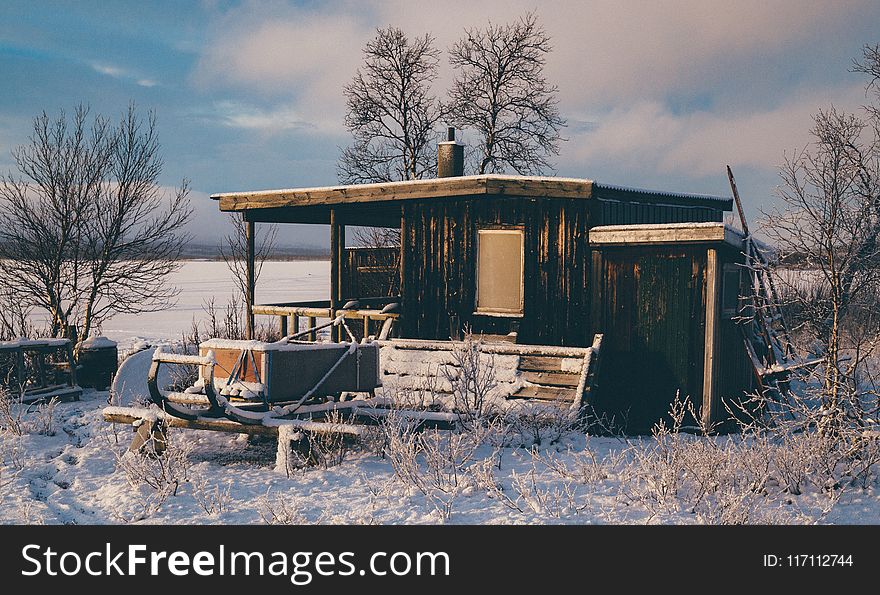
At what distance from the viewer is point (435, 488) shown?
6.71 meters

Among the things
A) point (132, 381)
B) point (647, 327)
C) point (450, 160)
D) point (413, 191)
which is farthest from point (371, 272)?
point (647, 327)

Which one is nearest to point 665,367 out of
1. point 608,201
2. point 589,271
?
point 589,271

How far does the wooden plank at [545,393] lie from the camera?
9.98 metres

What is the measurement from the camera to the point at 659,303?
34.1 ft

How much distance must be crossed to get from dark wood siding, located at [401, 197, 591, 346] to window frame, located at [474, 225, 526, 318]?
5cm

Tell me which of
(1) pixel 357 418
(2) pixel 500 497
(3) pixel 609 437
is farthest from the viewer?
(3) pixel 609 437

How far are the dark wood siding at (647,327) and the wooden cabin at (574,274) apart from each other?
1cm

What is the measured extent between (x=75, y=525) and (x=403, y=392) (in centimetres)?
541

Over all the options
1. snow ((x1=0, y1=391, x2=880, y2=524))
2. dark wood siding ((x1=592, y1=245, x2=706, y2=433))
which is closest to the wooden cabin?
dark wood siding ((x1=592, y1=245, x2=706, y2=433))

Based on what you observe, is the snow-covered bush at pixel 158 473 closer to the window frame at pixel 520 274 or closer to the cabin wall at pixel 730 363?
the window frame at pixel 520 274

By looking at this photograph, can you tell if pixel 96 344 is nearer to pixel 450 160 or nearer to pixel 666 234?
pixel 450 160

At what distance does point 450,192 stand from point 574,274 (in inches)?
93.8

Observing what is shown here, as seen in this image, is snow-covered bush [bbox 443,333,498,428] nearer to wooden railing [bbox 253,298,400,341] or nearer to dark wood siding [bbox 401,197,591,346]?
dark wood siding [bbox 401,197,591,346]
